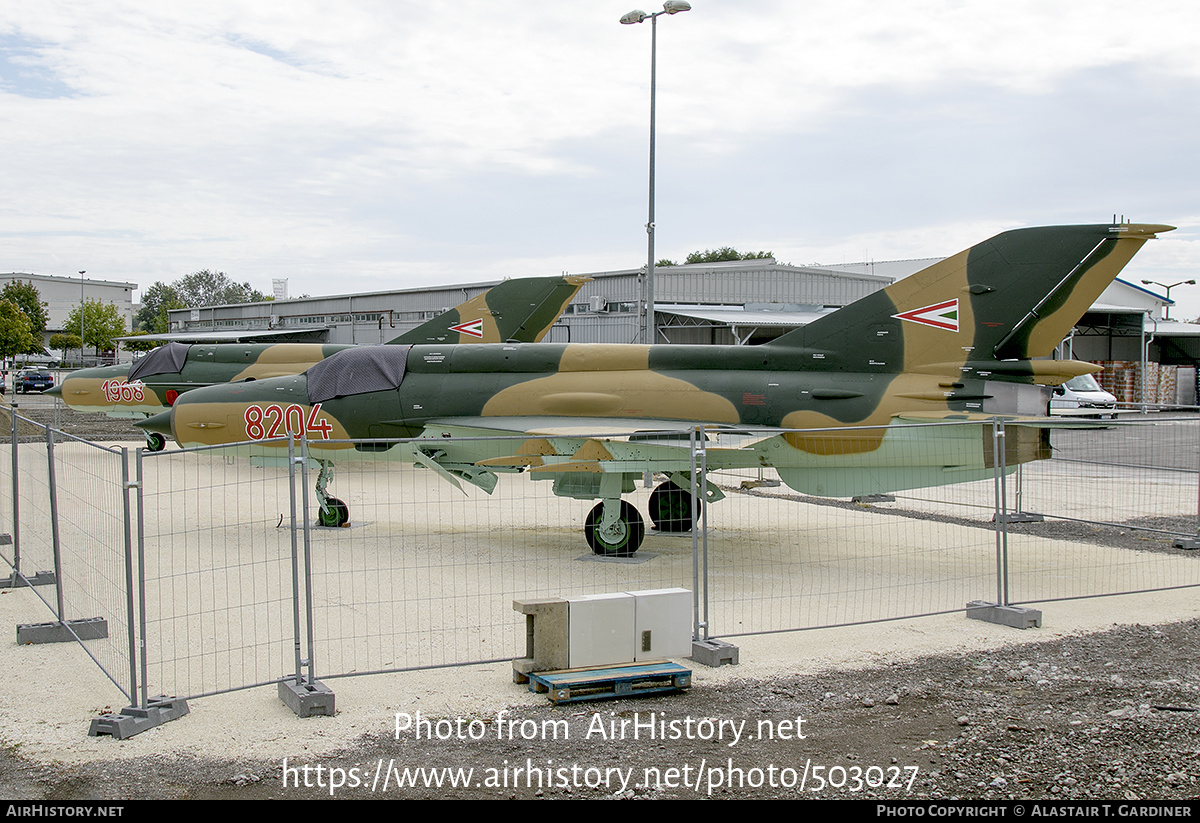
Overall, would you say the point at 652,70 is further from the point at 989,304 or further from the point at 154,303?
the point at 154,303

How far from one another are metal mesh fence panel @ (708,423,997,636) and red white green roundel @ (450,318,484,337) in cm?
928

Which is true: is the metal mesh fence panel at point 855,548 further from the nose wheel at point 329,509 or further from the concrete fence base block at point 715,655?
the nose wheel at point 329,509

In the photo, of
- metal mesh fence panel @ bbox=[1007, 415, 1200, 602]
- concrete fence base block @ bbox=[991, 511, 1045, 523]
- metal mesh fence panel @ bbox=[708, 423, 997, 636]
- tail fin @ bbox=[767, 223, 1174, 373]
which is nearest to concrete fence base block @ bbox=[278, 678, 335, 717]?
metal mesh fence panel @ bbox=[708, 423, 997, 636]

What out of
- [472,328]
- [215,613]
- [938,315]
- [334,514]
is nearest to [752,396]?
[938,315]

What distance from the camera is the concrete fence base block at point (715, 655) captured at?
24.3 ft

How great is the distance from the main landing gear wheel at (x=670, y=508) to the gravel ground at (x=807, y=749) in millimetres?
6457

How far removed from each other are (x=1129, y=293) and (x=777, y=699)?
46.0 meters

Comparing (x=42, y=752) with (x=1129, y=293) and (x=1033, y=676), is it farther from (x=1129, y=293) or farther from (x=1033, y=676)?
(x=1129, y=293)

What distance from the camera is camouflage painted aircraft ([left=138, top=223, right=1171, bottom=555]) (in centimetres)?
Answer: 1124

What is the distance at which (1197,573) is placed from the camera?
11.0 meters

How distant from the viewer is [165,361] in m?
22.5

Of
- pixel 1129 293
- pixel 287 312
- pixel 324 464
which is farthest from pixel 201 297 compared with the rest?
pixel 324 464

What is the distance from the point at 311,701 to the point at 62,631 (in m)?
3.39

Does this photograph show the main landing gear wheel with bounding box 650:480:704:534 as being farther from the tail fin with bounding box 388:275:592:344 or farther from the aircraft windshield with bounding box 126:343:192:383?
the aircraft windshield with bounding box 126:343:192:383
